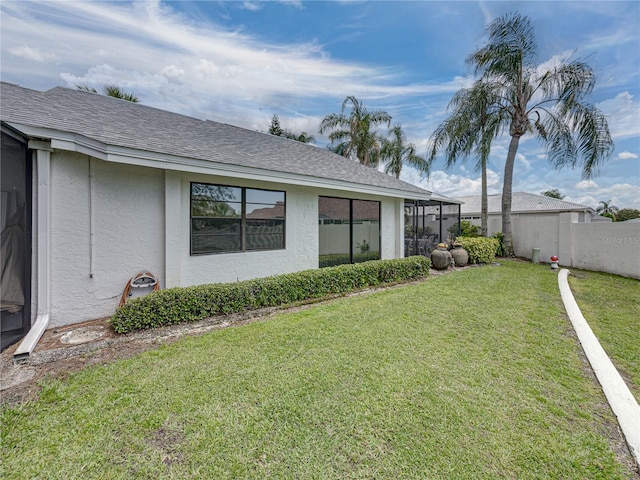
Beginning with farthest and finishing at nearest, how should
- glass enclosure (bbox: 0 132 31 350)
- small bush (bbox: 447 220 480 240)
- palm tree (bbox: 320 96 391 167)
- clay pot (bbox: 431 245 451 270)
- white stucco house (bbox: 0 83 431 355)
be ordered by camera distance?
palm tree (bbox: 320 96 391 167) < small bush (bbox: 447 220 480 240) < clay pot (bbox: 431 245 451 270) < white stucco house (bbox: 0 83 431 355) < glass enclosure (bbox: 0 132 31 350)

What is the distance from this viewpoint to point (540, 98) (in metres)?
13.3

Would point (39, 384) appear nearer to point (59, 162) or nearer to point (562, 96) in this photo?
point (59, 162)

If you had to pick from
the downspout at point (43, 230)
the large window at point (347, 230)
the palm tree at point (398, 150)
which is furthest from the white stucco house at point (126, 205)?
the palm tree at point (398, 150)

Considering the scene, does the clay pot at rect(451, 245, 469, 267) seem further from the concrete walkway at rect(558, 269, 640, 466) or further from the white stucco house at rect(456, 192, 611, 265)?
the concrete walkway at rect(558, 269, 640, 466)

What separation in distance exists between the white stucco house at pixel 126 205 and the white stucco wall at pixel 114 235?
18 mm

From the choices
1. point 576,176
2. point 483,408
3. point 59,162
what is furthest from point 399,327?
point 576,176

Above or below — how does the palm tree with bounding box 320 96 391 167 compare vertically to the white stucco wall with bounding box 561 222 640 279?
above

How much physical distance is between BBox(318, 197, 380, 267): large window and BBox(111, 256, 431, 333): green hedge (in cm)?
169

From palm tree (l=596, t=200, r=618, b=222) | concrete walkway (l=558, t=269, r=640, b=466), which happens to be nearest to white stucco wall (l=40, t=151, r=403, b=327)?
concrete walkway (l=558, t=269, r=640, b=466)

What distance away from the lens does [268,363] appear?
11.8 ft

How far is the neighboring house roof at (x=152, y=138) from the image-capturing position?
4.70 m

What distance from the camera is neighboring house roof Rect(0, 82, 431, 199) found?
15.4 feet

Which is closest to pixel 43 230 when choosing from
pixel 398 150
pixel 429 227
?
pixel 429 227

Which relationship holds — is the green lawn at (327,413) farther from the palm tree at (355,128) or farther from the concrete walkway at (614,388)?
the palm tree at (355,128)
